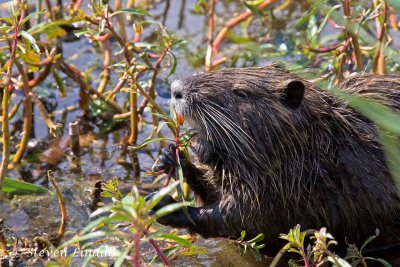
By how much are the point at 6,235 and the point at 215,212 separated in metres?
1.03

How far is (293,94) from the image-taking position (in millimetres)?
3996

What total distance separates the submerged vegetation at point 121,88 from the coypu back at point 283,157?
10 cm

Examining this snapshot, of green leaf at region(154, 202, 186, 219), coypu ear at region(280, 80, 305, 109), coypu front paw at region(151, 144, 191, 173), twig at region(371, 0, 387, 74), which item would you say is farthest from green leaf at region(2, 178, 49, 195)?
twig at region(371, 0, 387, 74)

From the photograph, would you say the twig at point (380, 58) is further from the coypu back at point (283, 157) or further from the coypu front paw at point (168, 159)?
the coypu front paw at point (168, 159)

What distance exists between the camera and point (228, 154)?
3998mm

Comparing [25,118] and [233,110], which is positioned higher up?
[233,110]

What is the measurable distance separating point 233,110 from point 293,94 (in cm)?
26

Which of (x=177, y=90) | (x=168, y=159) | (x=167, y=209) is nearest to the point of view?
(x=167, y=209)

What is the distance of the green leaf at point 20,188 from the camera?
450 cm

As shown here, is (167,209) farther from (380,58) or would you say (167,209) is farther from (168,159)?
A: (380,58)

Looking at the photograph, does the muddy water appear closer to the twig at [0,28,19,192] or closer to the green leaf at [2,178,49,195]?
the green leaf at [2,178,49,195]

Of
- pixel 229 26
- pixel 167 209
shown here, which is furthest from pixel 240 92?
pixel 229 26

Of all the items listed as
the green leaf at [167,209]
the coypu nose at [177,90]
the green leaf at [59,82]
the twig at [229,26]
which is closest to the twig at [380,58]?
the twig at [229,26]

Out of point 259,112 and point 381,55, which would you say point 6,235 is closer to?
point 259,112
